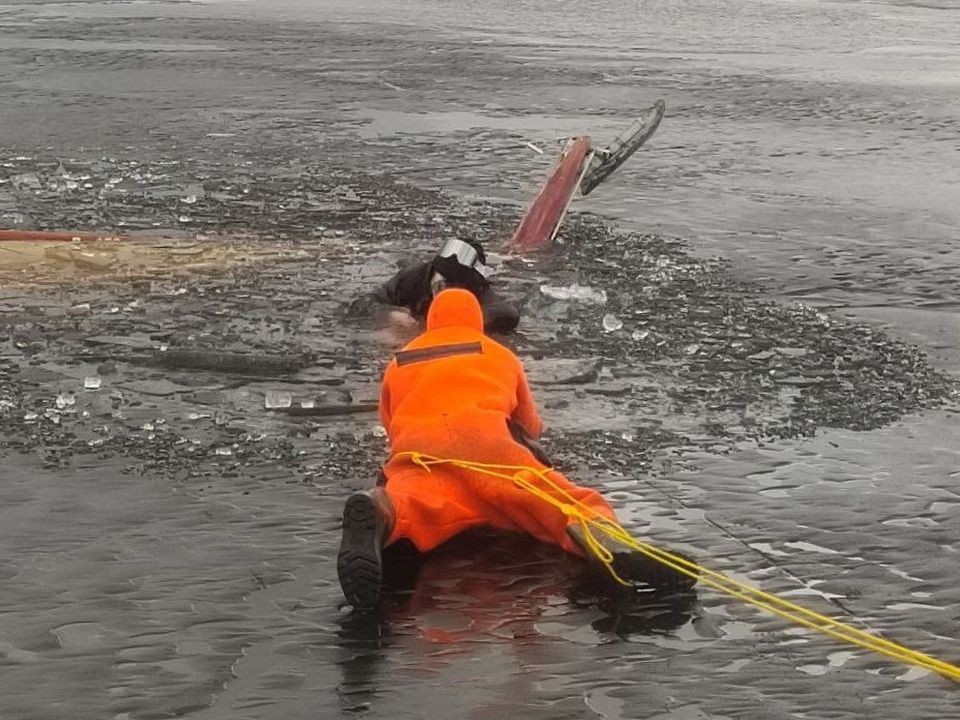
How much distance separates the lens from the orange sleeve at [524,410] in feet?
19.2

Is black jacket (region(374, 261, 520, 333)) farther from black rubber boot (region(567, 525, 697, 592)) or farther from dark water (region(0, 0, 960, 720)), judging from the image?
black rubber boot (region(567, 525, 697, 592))

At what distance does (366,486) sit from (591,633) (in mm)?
1429

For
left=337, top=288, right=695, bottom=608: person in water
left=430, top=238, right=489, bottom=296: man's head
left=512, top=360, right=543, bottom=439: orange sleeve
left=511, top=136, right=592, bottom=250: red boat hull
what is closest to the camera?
left=337, top=288, right=695, bottom=608: person in water

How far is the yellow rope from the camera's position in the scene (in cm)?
460

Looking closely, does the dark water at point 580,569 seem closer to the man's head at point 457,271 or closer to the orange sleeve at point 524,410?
the orange sleeve at point 524,410

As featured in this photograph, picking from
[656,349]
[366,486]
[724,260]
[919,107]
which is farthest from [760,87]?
[366,486]

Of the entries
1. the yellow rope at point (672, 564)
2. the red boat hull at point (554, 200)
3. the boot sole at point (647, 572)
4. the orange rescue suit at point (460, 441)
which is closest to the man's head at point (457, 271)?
the orange rescue suit at point (460, 441)

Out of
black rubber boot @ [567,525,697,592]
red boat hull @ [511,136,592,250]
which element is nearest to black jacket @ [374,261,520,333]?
red boat hull @ [511,136,592,250]

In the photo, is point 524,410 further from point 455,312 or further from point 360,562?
point 360,562

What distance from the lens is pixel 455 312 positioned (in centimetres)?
616

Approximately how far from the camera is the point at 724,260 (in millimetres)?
9438

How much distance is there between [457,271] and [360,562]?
2.88 m

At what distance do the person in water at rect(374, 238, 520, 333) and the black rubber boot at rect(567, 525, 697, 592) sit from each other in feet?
8.48

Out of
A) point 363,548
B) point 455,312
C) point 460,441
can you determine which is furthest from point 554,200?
point 363,548
